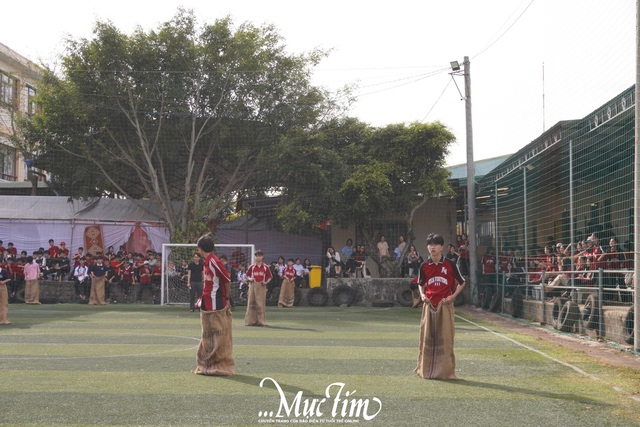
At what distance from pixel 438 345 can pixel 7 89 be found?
132 ft

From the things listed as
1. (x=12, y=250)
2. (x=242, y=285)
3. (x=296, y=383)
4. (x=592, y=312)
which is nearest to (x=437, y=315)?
(x=296, y=383)

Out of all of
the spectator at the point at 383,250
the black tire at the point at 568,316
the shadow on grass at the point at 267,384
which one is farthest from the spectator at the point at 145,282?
the shadow on grass at the point at 267,384

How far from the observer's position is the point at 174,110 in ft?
96.9

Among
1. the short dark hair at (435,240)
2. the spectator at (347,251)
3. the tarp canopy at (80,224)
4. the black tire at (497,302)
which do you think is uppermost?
the tarp canopy at (80,224)

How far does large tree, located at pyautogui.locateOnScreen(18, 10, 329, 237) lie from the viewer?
2922 cm

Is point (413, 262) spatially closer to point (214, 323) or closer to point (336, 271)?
point (336, 271)

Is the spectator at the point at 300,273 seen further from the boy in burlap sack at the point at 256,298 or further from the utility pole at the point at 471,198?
the boy in burlap sack at the point at 256,298

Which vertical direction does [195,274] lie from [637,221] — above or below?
below

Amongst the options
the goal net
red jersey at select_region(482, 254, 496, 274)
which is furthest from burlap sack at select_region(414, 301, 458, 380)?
the goal net

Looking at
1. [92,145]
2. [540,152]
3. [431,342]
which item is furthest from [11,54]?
[431,342]

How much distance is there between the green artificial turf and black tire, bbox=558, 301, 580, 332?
1.54m

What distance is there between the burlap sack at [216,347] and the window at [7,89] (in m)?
36.3

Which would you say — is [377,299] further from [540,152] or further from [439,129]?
[540,152]

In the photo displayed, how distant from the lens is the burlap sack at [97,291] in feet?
89.5
